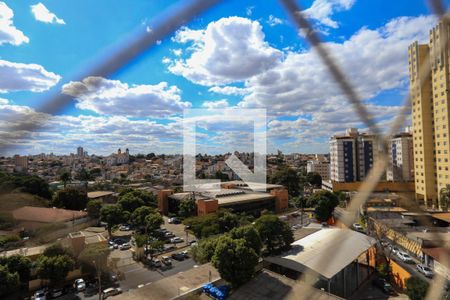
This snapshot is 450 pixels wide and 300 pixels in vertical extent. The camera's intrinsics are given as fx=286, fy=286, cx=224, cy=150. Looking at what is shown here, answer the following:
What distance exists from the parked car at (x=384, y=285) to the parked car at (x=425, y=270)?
724 millimetres

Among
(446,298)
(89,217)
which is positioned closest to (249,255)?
(446,298)

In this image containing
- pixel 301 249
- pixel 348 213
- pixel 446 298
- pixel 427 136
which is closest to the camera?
pixel 348 213

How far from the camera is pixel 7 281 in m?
4.55

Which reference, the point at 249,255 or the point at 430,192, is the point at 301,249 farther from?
the point at 430,192

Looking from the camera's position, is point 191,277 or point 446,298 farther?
point 191,277

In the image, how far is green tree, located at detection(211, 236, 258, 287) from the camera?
461 cm

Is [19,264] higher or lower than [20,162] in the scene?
lower

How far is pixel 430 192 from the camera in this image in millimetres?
11734

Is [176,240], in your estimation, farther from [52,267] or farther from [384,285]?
[384,285]

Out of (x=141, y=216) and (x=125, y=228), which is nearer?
(x=141, y=216)

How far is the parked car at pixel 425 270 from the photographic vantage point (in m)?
5.65

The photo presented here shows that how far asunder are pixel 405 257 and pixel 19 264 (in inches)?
309

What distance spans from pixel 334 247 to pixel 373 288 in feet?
21.3

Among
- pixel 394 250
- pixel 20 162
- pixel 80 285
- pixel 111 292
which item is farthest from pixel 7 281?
pixel 394 250
